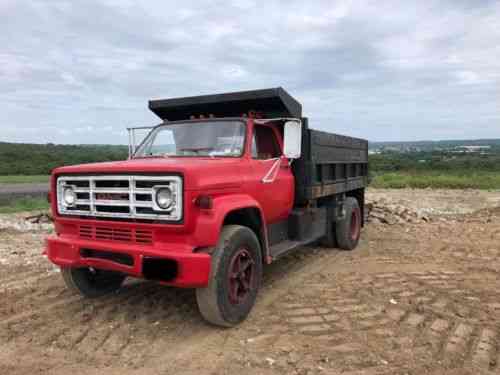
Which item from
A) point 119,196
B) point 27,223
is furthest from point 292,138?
point 27,223

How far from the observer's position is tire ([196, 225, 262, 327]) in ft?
13.6

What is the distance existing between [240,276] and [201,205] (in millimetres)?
997

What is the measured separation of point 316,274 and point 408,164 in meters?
42.0

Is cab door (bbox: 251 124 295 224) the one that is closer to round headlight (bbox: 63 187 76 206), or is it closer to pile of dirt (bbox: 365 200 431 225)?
round headlight (bbox: 63 187 76 206)

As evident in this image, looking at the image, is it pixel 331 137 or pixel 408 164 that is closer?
pixel 331 137

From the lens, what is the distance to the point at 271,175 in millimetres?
5465

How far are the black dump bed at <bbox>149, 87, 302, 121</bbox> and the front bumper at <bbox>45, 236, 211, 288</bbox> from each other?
8.63ft

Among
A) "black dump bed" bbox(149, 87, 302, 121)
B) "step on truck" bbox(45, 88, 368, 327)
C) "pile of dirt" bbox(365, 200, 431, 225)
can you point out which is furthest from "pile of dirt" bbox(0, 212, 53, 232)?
"pile of dirt" bbox(365, 200, 431, 225)

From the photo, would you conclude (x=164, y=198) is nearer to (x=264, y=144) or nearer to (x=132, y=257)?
(x=132, y=257)

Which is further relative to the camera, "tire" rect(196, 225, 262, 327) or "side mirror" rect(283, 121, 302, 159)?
"side mirror" rect(283, 121, 302, 159)

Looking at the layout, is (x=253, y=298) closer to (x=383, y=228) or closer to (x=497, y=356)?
(x=497, y=356)

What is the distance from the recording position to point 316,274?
21.0 ft

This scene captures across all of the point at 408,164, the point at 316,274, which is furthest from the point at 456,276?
the point at 408,164

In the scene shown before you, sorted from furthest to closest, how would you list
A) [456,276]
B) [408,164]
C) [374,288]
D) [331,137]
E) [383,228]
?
[408,164], [383,228], [331,137], [456,276], [374,288]
